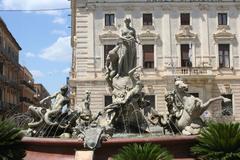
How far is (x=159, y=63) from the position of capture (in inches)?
1580

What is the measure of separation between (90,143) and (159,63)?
30485mm

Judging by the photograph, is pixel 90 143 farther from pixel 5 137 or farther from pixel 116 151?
pixel 5 137

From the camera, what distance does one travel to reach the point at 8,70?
72.9 meters

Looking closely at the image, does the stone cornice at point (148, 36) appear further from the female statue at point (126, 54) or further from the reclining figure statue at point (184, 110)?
the reclining figure statue at point (184, 110)

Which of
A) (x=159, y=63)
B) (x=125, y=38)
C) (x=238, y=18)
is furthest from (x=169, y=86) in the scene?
(x=125, y=38)

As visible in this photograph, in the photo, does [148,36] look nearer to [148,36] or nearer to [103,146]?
[148,36]

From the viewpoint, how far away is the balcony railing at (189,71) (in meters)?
38.2

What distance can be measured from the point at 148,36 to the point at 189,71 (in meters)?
4.57

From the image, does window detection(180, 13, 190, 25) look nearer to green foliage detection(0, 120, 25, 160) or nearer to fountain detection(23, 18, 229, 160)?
fountain detection(23, 18, 229, 160)

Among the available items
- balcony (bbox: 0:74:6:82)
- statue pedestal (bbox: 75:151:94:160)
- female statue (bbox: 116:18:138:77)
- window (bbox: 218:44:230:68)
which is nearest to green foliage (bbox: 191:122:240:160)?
statue pedestal (bbox: 75:151:94:160)

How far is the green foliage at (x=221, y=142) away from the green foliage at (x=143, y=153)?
0.93 metres

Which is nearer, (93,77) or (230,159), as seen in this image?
(230,159)

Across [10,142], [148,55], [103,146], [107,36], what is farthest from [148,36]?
[10,142]

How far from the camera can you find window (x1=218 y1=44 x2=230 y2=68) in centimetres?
4031
